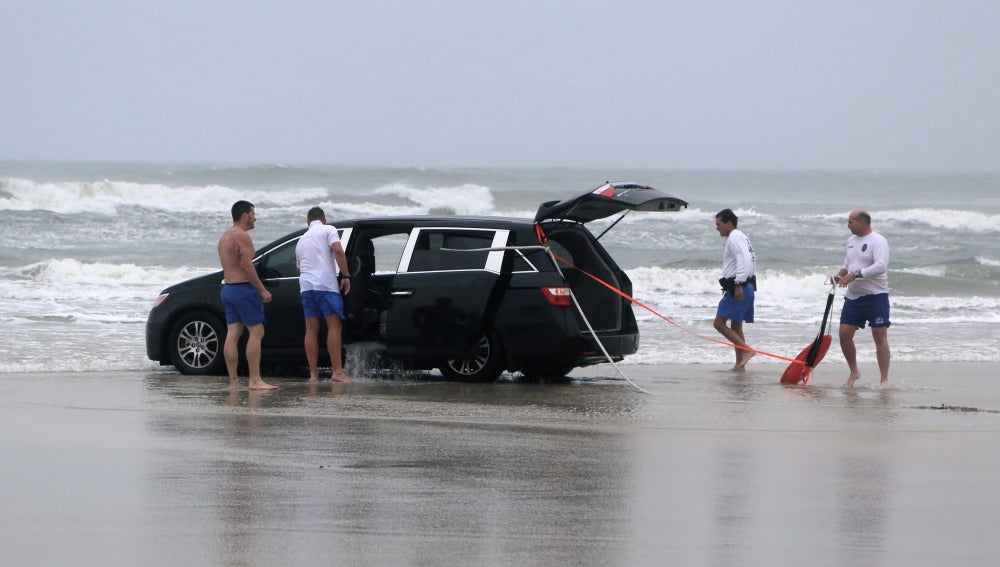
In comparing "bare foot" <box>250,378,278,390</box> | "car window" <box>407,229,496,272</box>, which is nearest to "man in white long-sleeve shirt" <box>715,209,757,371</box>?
"car window" <box>407,229,496,272</box>

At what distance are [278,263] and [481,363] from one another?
2.11 meters

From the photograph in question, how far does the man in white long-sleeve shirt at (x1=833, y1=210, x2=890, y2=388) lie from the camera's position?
11.4 m

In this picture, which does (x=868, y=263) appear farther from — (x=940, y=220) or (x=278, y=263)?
(x=940, y=220)

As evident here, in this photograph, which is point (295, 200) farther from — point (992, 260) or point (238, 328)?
point (238, 328)

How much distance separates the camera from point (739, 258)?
1267 centimetres

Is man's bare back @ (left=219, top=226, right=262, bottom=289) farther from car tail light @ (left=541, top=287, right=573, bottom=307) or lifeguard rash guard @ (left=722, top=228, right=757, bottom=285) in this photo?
lifeguard rash guard @ (left=722, top=228, right=757, bottom=285)

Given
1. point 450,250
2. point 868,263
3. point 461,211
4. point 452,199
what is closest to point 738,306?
point 868,263

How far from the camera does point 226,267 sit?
10.8 meters

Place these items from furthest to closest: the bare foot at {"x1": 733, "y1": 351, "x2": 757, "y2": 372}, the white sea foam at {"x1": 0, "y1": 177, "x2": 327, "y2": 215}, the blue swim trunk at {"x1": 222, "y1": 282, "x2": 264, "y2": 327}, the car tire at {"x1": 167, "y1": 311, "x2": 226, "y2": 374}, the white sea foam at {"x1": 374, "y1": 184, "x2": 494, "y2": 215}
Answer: the white sea foam at {"x1": 374, "y1": 184, "x2": 494, "y2": 215}, the white sea foam at {"x1": 0, "y1": 177, "x2": 327, "y2": 215}, the bare foot at {"x1": 733, "y1": 351, "x2": 757, "y2": 372}, the car tire at {"x1": 167, "y1": 311, "x2": 226, "y2": 374}, the blue swim trunk at {"x1": 222, "y1": 282, "x2": 264, "y2": 327}

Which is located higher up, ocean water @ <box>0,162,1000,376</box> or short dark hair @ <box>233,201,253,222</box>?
short dark hair @ <box>233,201,253,222</box>

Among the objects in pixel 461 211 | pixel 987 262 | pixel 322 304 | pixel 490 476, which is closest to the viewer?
pixel 490 476

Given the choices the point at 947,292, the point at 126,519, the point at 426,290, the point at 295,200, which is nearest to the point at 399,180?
the point at 295,200

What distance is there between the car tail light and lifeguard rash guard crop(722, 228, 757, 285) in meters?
2.25

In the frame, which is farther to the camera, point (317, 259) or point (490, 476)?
point (317, 259)
